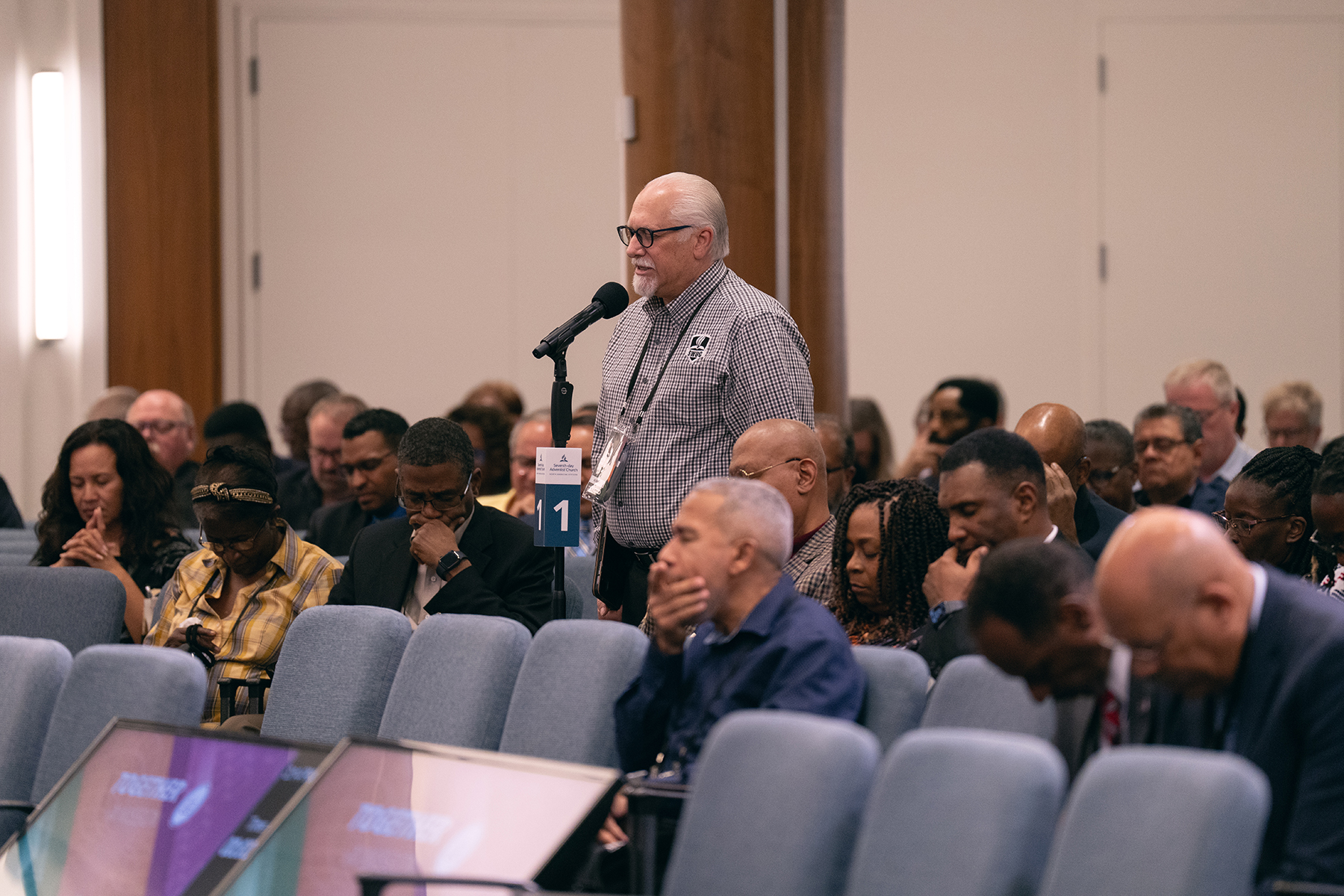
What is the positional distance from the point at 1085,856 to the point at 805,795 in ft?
1.26

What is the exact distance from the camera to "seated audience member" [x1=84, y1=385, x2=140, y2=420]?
6.21m

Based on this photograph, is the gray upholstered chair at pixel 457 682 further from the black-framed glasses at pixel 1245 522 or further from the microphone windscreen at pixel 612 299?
the black-framed glasses at pixel 1245 522

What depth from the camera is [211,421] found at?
19.5 ft

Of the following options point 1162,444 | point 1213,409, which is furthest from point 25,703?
point 1213,409

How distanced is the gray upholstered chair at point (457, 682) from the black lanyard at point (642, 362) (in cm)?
67

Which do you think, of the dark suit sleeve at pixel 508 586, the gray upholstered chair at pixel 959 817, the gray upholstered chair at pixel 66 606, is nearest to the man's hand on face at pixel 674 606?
the gray upholstered chair at pixel 959 817

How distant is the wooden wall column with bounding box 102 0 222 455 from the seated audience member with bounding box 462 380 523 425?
1494 mm

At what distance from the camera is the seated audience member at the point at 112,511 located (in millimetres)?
4238

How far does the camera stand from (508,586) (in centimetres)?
378

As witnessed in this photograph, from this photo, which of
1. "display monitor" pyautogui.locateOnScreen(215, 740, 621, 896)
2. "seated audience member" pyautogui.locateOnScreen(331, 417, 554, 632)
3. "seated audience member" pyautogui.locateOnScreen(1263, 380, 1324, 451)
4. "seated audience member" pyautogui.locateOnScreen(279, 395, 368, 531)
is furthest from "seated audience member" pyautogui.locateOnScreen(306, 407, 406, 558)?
"seated audience member" pyautogui.locateOnScreen(1263, 380, 1324, 451)

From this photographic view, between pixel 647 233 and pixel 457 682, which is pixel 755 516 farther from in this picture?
pixel 647 233

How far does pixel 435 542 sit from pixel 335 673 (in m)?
0.53

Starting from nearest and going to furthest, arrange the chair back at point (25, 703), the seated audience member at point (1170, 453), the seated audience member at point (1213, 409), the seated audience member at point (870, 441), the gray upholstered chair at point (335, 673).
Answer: the chair back at point (25, 703), the gray upholstered chair at point (335, 673), the seated audience member at point (1170, 453), the seated audience member at point (1213, 409), the seated audience member at point (870, 441)

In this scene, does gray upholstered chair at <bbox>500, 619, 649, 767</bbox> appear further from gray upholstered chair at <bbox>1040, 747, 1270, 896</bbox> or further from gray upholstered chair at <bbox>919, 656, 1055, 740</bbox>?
gray upholstered chair at <bbox>1040, 747, 1270, 896</bbox>
